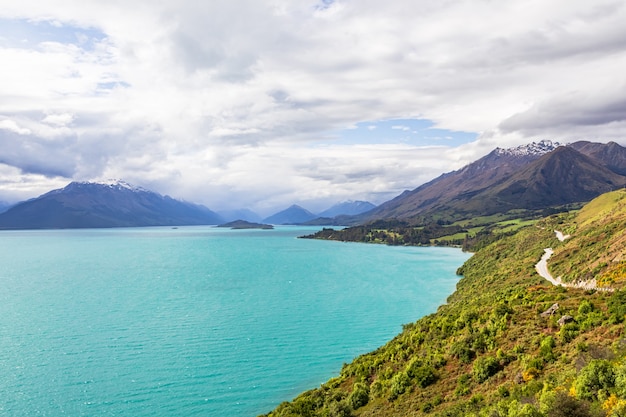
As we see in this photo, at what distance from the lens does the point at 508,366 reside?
37938 mm

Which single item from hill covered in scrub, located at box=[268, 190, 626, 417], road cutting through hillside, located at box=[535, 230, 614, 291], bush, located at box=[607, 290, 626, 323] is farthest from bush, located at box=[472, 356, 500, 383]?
road cutting through hillside, located at box=[535, 230, 614, 291]

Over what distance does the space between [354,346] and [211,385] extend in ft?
97.7

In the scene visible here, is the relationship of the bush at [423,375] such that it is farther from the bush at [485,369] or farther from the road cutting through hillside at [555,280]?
the road cutting through hillside at [555,280]

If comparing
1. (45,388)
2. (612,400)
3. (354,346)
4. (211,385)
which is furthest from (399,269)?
(612,400)

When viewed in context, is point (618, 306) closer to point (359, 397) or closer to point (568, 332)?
point (568, 332)

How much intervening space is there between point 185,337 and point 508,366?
64325mm

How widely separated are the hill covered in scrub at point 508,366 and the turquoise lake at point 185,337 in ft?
48.2

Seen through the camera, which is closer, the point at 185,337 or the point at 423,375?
the point at 423,375

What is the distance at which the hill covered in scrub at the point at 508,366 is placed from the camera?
25891 mm

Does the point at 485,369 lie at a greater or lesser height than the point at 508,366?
lesser

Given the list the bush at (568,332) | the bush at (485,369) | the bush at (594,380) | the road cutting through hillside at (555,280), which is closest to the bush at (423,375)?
the bush at (485,369)

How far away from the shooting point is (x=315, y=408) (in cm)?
4616

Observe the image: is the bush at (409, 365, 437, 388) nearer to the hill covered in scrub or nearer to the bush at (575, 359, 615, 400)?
the hill covered in scrub

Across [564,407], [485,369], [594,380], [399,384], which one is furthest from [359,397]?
[564,407]
